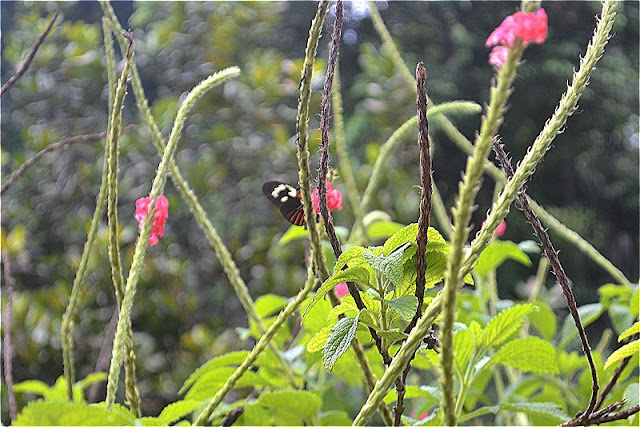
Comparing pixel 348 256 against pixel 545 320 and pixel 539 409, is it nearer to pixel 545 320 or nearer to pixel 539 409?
pixel 539 409

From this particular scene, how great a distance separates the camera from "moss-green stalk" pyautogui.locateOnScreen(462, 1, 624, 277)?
25 cm

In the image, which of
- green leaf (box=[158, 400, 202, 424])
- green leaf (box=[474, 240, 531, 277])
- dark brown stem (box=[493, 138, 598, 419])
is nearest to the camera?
dark brown stem (box=[493, 138, 598, 419])

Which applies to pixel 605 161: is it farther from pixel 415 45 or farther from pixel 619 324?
pixel 619 324

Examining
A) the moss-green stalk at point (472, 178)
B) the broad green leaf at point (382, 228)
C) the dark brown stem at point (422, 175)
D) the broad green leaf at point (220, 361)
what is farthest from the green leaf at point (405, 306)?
the broad green leaf at point (382, 228)

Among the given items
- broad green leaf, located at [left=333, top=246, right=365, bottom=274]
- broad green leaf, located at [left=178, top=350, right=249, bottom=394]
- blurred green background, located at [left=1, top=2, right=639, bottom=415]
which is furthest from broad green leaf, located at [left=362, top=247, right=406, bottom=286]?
blurred green background, located at [left=1, top=2, right=639, bottom=415]

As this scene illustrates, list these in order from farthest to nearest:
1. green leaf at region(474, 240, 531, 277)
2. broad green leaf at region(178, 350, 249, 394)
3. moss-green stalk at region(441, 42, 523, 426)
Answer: green leaf at region(474, 240, 531, 277) → broad green leaf at region(178, 350, 249, 394) → moss-green stalk at region(441, 42, 523, 426)

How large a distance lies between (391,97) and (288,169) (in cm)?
53

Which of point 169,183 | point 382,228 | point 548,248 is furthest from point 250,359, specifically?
point 169,183

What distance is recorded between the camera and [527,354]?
0.46 m

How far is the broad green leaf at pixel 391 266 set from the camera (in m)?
0.33

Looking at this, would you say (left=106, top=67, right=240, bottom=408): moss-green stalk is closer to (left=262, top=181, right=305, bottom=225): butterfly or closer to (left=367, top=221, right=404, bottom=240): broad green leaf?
(left=262, top=181, right=305, bottom=225): butterfly

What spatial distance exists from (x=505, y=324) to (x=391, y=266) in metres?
0.15

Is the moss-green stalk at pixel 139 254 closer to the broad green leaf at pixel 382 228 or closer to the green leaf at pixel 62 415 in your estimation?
the green leaf at pixel 62 415

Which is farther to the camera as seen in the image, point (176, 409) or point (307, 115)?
point (176, 409)
